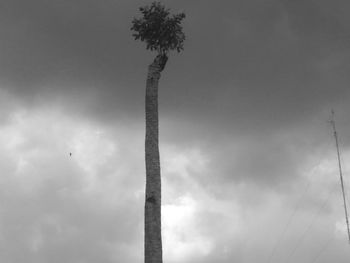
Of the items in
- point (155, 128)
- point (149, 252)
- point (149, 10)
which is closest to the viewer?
point (149, 252)

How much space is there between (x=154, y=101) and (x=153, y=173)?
2.98 metres

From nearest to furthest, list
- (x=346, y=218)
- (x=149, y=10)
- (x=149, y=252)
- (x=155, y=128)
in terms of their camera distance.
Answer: (x=149, y=252) < (x=155, y=128) < (x=149, y=10) < (x=346, y=218)

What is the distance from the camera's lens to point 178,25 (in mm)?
25438

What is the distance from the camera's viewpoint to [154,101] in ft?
74.9

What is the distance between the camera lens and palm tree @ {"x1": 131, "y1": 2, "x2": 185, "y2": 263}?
20375 millimetres

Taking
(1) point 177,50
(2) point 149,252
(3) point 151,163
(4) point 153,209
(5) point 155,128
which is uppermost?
(1) point 177,50

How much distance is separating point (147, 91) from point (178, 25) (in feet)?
12.7

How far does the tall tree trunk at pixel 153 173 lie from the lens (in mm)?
20266

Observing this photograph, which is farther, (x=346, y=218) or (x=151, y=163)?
(x=346, y=218)

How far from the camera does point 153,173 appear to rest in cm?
2125

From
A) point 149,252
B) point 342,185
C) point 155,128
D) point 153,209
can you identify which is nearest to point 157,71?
point 155,128

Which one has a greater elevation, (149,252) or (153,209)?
(153,209)

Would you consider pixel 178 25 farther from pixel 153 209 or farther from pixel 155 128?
pixel 153 209

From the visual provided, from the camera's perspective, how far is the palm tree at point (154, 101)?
20375 mm
